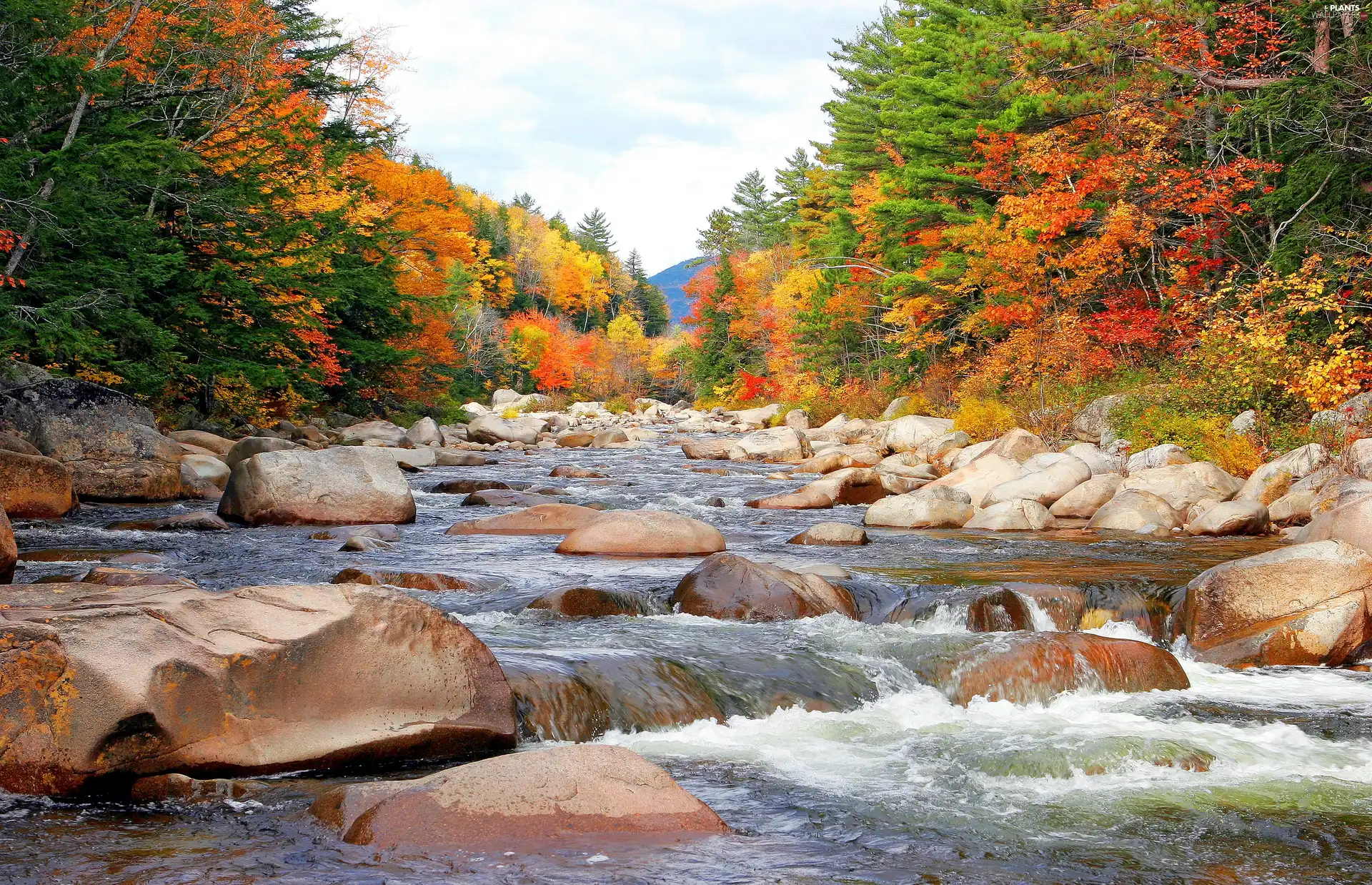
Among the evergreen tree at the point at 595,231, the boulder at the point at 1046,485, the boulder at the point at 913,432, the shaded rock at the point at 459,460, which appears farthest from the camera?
the evergreen tree at the point at 595,231

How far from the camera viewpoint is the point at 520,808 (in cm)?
404

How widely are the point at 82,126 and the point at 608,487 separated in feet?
32.4

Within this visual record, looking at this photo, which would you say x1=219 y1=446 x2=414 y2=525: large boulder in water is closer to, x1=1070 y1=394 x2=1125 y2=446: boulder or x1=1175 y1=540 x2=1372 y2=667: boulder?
x1=1175 y1=540 x2=1372 y2=667: boulder

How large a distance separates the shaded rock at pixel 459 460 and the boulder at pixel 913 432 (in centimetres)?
948

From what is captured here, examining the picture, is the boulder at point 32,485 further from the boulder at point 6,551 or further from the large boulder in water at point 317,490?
the boulder at point 6,551

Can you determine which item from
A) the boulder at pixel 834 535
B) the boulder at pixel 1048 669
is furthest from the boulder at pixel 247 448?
the boulder at pixel 1048 669

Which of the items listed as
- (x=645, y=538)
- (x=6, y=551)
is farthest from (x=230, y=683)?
(x=645, y=538)

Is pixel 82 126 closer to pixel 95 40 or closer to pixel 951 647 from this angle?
pixel 95 40

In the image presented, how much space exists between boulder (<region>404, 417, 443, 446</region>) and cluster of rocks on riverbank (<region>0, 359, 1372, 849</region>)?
8.84 metres

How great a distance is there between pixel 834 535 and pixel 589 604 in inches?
→ 184

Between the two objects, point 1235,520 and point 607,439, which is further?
point 607,439

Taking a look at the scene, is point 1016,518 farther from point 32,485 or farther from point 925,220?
point 925,220

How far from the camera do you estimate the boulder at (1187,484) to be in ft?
43.7

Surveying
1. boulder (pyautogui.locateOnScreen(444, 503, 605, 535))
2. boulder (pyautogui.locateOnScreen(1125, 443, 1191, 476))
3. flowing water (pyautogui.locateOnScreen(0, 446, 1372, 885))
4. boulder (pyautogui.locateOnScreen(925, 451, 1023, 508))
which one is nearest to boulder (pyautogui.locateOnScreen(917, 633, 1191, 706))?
flowing water (pyautogui.locateOnScreen(0, 446, 1372, 885))
